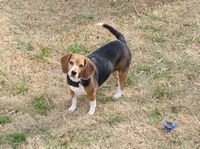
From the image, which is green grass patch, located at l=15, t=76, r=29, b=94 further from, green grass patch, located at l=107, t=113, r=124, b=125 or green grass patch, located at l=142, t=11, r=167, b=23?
green grass patch, located at l=142, t=11, r=167, b=23

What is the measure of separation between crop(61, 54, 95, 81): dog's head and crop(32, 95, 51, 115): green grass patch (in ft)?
2.32

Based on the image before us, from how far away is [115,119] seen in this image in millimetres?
4996

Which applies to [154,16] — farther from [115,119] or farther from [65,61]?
[65,61]

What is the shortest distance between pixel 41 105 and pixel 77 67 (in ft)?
3.03

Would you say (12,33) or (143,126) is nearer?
(143,126)

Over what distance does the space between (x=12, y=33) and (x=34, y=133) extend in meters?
2.41

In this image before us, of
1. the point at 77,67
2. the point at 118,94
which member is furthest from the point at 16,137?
the point at 118,94

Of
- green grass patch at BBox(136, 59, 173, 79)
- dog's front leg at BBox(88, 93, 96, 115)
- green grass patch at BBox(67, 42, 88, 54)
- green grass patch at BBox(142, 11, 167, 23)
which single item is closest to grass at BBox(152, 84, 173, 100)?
green grass patch at BBox(136, 59, 173, 79)

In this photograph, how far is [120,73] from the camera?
5281 mm

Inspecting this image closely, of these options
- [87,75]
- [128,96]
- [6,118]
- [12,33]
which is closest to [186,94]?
[128,96]

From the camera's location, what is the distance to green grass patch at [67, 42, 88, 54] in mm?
6324

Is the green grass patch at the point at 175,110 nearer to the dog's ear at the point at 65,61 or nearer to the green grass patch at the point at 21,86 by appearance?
the dog's ear at the point at 65,61

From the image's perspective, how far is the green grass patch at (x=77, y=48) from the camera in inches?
249

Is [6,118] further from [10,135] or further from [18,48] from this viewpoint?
[18,48]
